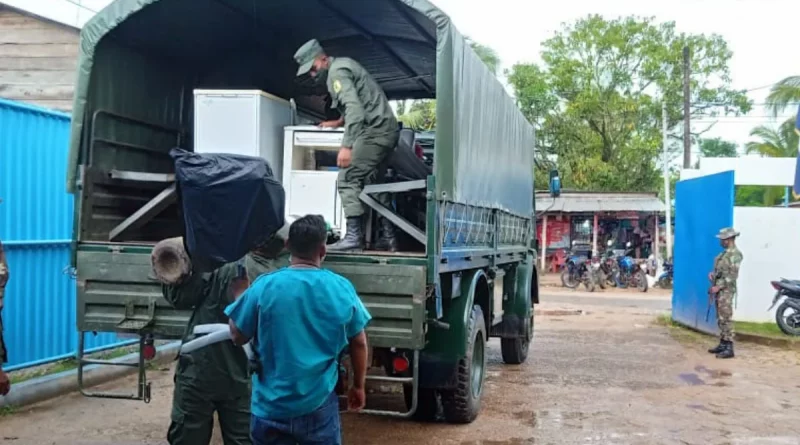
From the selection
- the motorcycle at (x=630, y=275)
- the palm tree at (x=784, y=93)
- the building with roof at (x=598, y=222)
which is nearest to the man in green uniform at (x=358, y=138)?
the motorcycle at (x=630, y=275)

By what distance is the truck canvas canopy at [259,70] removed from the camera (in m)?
5.29

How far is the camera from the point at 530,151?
399 inches

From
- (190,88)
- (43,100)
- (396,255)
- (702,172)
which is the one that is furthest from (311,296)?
(702,172)

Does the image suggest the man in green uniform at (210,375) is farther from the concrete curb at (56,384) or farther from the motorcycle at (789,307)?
the motorcycle at (789,307)

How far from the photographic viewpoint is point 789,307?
39.5ft

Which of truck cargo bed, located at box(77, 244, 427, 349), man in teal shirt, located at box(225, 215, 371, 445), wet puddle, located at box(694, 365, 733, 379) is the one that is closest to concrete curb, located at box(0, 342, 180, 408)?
truck cargo bed, located at box(77, 244, 427, 349)

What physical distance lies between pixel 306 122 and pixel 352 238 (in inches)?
87.3

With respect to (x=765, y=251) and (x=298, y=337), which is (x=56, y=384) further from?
(x=765, y=251)

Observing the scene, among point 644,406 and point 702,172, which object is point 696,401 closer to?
point 644,406

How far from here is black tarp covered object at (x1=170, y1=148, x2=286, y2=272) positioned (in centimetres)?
389

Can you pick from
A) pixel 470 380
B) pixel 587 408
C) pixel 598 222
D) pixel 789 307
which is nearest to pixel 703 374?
pixel 587 408

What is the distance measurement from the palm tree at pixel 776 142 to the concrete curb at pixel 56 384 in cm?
2433

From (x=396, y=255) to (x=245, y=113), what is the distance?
5.44 ft

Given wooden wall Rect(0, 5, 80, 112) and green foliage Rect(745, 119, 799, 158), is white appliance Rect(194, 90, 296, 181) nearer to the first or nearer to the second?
wooden wall Rect(0, 5, 80, 112)
